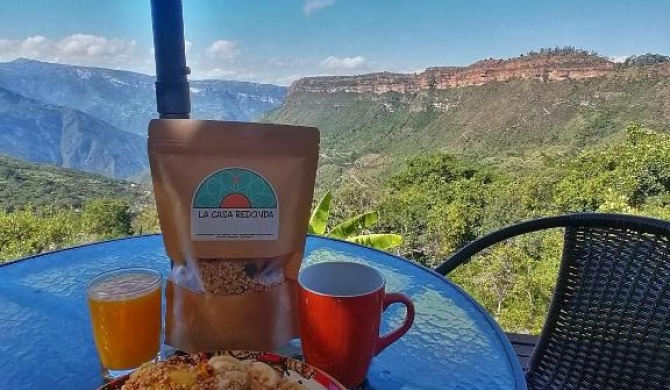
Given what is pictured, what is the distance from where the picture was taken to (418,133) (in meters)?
26.3

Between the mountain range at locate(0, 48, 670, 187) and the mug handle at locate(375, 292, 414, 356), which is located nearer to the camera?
the mug handle at locate(375, 292, 414, 356)

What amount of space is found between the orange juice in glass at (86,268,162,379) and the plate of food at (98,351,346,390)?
0.07 meters

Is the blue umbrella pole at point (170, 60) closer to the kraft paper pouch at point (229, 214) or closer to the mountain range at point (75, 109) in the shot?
the kraft paper pouch at point (229, 214)

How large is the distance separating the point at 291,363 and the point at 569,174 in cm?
1501

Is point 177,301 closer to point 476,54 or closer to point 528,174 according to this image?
point 528,174

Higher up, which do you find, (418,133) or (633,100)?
(633,100)

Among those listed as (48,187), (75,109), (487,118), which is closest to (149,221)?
(48,187)

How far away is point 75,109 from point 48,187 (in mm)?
13198

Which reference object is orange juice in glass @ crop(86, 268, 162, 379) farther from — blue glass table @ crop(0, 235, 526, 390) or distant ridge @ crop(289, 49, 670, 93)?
distant ridge @ crop(289, 49, 670, 93)

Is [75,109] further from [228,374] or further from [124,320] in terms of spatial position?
[228,374]

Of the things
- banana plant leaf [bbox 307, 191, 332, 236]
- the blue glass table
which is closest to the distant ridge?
banana plant leaf [bbox 307, 191, 332, 236]

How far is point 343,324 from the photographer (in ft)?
1.66

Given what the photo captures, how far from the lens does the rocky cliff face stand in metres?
24.4

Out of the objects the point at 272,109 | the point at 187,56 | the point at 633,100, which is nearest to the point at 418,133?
the point at 272,109
